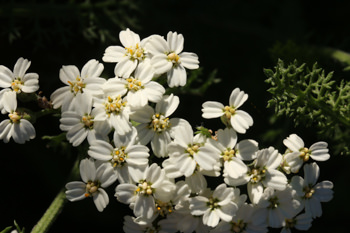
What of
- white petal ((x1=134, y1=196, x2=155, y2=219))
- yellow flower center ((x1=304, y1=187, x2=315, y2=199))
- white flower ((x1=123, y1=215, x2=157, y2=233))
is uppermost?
yellow flower center ((x1=304, y1=187, x2=315, y2=199))

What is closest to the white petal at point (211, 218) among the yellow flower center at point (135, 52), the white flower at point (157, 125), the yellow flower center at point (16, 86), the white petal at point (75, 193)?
the white flower at point (157, 125)

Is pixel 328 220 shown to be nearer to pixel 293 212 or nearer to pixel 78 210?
pixel 293 212

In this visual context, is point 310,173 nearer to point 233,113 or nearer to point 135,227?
point 233,113

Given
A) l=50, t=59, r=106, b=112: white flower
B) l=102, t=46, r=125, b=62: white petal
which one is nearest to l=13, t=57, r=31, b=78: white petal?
l=50, t=59, r=106, b=112: white flower

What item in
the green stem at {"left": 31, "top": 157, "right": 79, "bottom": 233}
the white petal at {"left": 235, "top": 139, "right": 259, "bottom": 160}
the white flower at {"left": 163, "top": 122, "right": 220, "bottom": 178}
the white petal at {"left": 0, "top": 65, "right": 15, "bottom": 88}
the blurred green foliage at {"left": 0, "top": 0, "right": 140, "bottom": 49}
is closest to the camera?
the white flower at {"left": 163, "top": 122, "right": 220, "bottom": 178}

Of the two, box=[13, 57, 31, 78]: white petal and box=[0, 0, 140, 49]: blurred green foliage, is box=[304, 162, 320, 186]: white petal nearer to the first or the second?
box=[13, 57, 31, 78]: white petal

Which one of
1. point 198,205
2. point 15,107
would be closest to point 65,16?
point 15,107

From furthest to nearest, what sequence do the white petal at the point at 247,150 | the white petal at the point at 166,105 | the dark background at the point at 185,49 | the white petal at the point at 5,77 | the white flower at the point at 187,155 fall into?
1. the dark background at the point at 185,49
2. the white petal at the point at 5,77
3. the white petal at the point at 166,105
4. the white petal at the point at 247,150
5. the white flower at the point at 187,155

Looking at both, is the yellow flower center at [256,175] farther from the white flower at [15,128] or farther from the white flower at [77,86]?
the white flower at [15,128]
